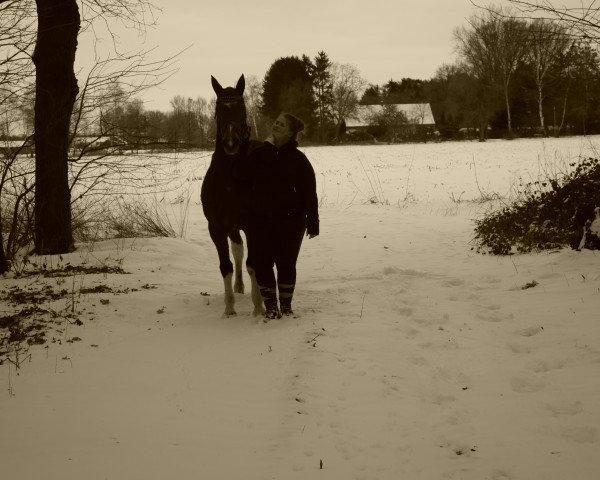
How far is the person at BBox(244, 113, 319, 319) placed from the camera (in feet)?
17.5

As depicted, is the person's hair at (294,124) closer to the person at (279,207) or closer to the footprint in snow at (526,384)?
the person at (279,207)

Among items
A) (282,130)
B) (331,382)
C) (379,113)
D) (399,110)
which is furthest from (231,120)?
(399,110)

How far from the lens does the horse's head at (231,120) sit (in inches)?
206

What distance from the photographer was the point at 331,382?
12.9ft

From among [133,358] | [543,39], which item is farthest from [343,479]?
[543,39]

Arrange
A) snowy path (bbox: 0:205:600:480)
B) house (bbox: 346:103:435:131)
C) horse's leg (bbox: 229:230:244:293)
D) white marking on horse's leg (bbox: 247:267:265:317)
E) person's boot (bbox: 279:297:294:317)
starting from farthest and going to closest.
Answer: house (bbox: 346:103:435:131) → horse's leg (bbox: 229:230:244:293) → white marking on horse's leg (bbox: 247:267:265:317) → person's boot (bbox: 279:297:294:317) → snowy path (bbox: 0:205:600:480)

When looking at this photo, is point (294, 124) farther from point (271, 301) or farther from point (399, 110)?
point (399, 110)

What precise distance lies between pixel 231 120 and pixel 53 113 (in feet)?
13.4

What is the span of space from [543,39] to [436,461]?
5130 mm

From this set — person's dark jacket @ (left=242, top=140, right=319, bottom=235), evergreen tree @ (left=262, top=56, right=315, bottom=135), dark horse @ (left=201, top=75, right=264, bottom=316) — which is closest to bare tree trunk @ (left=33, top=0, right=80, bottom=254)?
dark horse @ (left=201, top=75, right=264, bottom=316)

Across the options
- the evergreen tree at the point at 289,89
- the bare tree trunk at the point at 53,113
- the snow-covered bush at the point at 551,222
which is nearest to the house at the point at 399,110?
the evergreen tree at the point at 289,89

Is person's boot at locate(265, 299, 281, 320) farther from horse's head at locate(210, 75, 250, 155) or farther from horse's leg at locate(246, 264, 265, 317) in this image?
horse's head at locate(210, 75, 250, 155)

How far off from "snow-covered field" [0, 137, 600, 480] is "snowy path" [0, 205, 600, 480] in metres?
0.02

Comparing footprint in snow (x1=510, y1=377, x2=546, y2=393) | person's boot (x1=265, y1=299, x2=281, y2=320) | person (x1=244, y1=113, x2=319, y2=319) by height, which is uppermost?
person (x1=244, y1=113, x2=319, y2=319)
